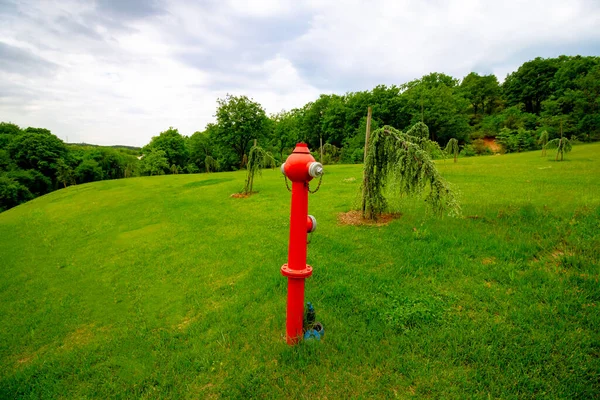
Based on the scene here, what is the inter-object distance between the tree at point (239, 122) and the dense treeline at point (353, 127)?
0.17 metres

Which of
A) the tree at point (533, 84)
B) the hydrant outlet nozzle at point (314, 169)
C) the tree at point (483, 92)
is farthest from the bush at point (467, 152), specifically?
the hydrant outlet nozzle at point (314, 169)

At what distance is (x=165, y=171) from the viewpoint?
54.9m

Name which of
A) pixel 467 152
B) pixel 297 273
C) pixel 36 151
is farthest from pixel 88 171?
pixel 467 152

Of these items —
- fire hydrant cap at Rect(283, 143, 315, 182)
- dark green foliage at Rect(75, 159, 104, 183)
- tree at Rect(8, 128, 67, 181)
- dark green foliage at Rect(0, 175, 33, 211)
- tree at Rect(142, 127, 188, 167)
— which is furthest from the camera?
tree at Rect(142, 127, 188, 167)

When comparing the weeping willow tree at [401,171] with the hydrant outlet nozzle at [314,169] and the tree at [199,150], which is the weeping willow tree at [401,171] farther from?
the tree at [199,150]

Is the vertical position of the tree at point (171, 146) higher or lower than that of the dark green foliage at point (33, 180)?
higher

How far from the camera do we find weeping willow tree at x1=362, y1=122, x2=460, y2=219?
593 cm

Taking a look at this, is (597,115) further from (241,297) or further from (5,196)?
(5,196)

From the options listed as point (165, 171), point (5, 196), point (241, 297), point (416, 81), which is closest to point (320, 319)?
point (241, 297)

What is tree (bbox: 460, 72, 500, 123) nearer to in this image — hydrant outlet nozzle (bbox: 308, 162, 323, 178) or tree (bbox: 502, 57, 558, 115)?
tree (bbox: 502, 57, 558, 115)

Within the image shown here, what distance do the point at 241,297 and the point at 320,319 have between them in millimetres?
1700

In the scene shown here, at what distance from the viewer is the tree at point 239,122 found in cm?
4572

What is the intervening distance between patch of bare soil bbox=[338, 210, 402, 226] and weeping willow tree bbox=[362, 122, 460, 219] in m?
0.19

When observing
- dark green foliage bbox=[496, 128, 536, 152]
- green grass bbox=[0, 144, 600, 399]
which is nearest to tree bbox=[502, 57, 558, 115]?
dark green foliage bbox=[496, 128, 536, 152]
